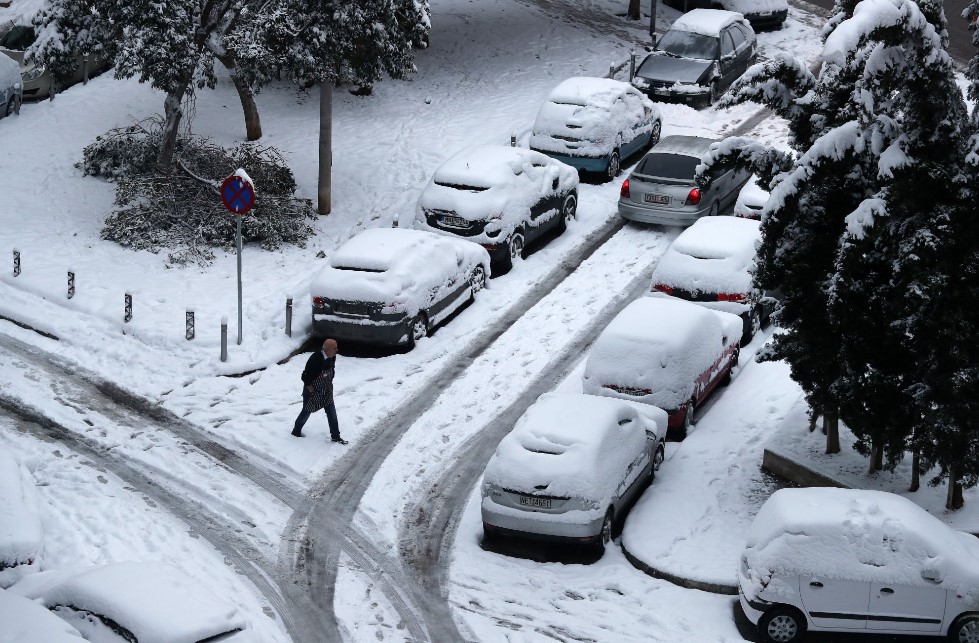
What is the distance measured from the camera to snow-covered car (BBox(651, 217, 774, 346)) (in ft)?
67.1

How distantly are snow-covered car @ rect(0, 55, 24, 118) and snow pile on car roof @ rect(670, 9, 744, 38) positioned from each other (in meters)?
15.5

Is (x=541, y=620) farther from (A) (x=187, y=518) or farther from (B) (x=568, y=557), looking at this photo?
(A) (x=187, y=518)

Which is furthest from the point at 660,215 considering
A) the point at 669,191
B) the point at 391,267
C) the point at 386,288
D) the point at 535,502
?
the point at 535,502

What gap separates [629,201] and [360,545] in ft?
37.7

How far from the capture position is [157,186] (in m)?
24.7

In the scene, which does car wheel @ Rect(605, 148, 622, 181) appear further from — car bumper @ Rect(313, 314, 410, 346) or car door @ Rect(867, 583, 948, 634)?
car door @ Rect(867, 583, 948, 634)

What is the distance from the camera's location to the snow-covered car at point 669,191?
24484 mm

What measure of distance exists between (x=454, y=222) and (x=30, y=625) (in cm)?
A: 1336

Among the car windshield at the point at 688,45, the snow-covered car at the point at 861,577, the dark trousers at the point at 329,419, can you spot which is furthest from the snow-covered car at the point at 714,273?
the car windshield at the point at 688,45

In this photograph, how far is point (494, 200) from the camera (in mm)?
22953

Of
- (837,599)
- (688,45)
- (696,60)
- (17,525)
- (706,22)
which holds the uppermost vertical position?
(706,22)

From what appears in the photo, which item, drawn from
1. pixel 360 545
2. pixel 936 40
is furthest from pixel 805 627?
pixel 936 40

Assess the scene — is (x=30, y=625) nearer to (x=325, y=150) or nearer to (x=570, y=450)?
(x=570, y=450)

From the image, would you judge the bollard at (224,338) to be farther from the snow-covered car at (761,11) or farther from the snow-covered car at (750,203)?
the snow-covered car at (761,11)
